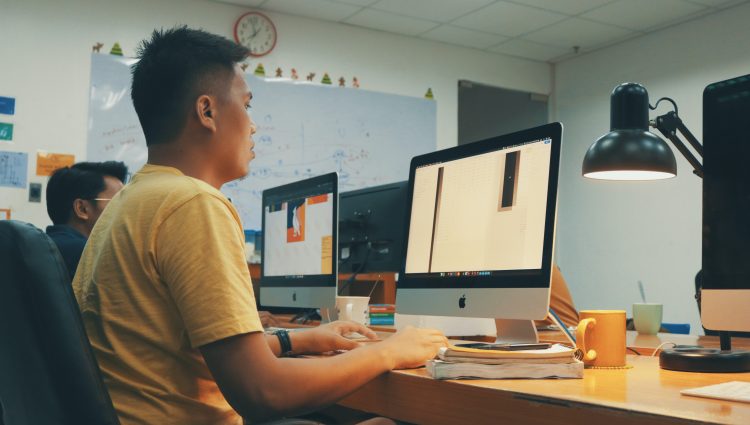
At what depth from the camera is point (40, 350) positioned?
938 millimetres

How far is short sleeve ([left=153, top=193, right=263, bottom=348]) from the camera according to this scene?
1.07 meters

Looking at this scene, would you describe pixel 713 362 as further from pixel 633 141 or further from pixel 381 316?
pixel 381 316

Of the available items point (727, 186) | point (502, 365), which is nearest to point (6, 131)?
point (502, 365)

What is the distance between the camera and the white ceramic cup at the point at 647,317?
7.21 feet

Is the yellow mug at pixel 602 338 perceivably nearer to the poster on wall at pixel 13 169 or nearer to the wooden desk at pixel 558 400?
the wooden desk at pixel 558 400

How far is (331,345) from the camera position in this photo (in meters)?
1.60

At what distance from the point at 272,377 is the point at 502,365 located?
14.4 inches

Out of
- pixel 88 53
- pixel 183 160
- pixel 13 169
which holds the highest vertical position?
pixel 88 53

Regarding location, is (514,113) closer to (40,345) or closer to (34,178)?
(34,178)

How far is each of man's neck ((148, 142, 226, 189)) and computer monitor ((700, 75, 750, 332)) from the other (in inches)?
35.3

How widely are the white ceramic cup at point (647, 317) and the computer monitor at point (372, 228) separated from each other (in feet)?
2.96

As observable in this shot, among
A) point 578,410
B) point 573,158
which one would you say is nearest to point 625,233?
point 573,158


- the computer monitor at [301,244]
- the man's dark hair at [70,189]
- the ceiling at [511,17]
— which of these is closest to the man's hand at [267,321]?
the computer monitor at [301,244]

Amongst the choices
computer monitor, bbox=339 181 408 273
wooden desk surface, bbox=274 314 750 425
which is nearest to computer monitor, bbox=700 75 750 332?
wooden desk surface, bbox=274 314 750 425
